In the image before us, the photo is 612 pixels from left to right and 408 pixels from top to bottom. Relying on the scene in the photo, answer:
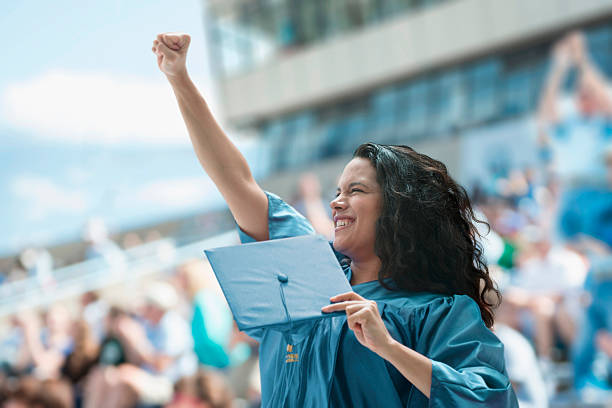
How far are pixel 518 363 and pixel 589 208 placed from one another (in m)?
1.66

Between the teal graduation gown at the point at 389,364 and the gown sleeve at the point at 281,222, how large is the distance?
0.25 meters

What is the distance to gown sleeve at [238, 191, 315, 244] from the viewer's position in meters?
1.92

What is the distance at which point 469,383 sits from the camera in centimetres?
147

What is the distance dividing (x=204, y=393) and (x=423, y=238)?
256 cm

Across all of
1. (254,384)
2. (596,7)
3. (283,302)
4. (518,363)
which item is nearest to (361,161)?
(283,302)

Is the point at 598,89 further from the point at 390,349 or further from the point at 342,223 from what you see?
the point at 390,349

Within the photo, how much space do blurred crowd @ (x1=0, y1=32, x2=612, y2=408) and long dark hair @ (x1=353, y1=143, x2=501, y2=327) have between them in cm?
239

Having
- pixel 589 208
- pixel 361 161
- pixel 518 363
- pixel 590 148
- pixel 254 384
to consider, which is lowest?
pixel 254 384

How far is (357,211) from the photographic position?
5.87 ft

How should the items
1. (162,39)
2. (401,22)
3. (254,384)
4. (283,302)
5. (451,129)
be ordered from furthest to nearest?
(401,22), (451,129), (254,384), (162,39), (283,302)

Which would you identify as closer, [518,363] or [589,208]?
[518,363]

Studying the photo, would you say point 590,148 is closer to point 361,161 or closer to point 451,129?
point 361,161

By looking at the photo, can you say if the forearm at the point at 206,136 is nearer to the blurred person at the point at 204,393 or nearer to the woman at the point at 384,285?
the woman at the point at 384,285

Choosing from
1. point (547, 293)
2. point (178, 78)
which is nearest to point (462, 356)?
point (178, 78)
